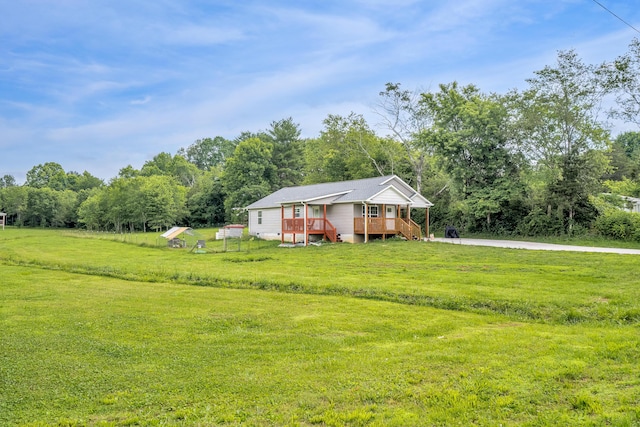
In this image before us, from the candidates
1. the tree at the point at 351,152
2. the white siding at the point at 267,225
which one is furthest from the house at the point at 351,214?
the tree at the point at 351,152

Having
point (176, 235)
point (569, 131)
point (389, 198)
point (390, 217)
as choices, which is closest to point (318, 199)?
point (389, 198)

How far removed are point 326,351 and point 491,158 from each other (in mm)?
26465

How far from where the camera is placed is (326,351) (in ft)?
18.7

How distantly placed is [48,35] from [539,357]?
65.0ft

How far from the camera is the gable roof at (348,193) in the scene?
2573 centimetres

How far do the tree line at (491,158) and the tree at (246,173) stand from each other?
0.38ft

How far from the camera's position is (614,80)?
21.4 meters

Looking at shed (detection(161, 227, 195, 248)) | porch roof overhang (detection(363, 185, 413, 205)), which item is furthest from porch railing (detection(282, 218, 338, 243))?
shed (detection(161, 227, 195, 248))

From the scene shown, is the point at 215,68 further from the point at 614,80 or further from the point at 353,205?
A: the point at 614,80

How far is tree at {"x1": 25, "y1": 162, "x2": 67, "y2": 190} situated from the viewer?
93188 millimetres

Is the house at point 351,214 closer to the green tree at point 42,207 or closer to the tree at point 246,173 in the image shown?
the tree at point 246,173

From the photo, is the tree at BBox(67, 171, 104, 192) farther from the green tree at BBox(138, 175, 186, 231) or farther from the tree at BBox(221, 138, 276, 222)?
the tree at BBox(221, 138, 276, 222)

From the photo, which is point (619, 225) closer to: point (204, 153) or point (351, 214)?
point (351, 214)

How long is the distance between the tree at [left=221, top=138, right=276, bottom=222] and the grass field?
35129 millimetres
